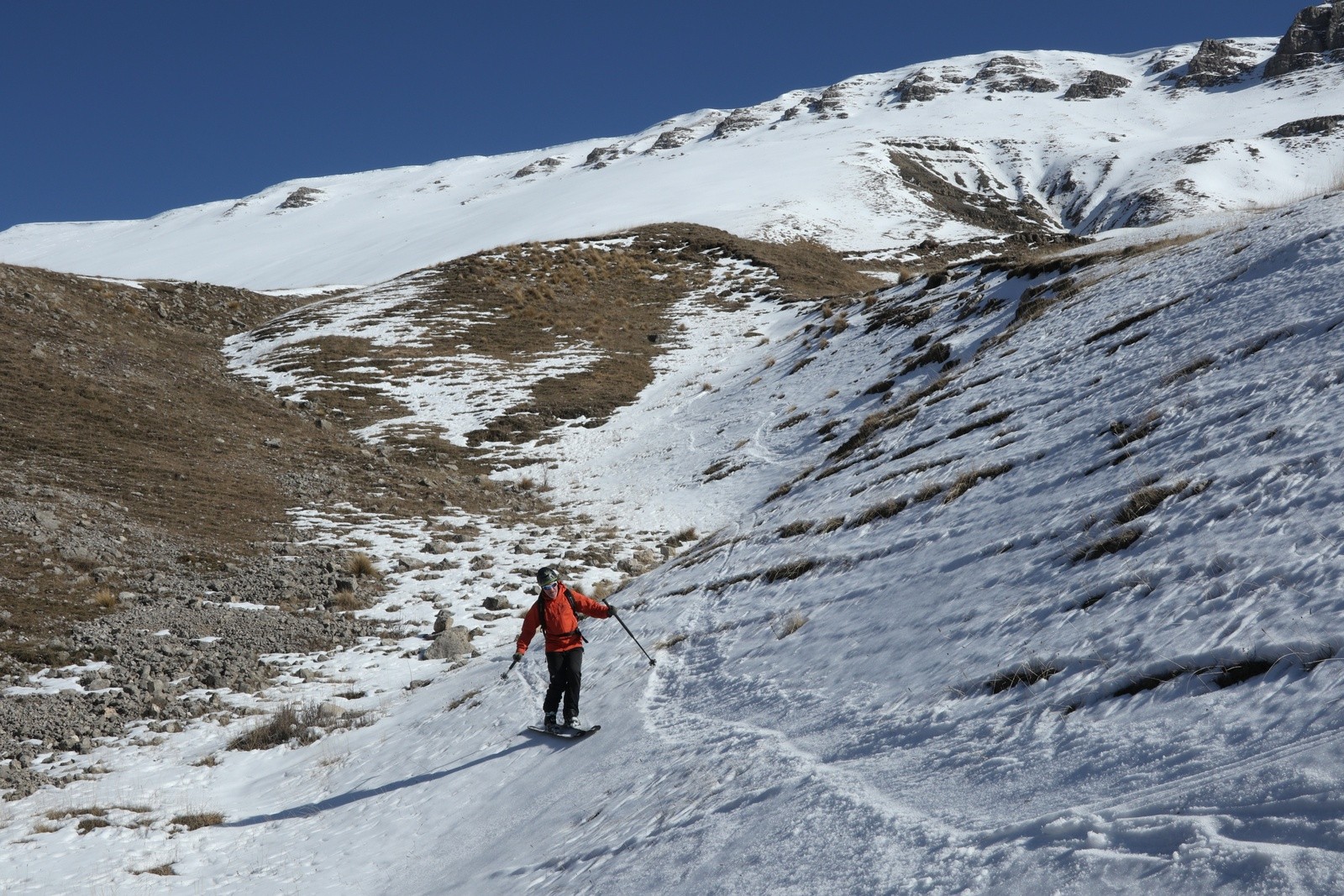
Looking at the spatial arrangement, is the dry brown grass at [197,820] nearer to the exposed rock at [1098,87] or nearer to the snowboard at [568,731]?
the snowboard at [568,731]

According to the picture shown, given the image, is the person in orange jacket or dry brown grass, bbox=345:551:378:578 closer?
the person in orange jacket

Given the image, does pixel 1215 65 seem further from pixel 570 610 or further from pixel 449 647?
pixel 570 610

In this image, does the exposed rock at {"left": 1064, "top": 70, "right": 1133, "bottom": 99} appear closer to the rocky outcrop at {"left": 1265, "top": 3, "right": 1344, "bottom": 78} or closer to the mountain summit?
the mountain summit

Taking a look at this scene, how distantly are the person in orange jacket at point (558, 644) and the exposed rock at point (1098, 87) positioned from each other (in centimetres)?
15441

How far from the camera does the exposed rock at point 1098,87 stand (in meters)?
134

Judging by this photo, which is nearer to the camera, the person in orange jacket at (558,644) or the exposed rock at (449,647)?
the person in orange jacket at (558,644)

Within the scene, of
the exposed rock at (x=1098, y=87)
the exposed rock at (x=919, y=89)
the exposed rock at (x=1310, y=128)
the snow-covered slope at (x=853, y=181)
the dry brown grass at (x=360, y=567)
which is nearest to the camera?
the dry brown grass at (x=360, y=567)

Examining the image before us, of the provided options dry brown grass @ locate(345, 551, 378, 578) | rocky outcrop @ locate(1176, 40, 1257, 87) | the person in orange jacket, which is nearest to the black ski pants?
the person in orange jacket

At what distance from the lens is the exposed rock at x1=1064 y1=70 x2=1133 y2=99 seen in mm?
134500

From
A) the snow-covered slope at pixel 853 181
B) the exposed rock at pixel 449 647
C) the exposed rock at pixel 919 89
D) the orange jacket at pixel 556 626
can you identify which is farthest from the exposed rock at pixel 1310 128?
the orange jacket at pixel 556 626

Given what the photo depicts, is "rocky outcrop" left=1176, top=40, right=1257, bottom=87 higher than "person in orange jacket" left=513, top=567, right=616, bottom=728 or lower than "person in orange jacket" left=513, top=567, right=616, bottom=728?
higher

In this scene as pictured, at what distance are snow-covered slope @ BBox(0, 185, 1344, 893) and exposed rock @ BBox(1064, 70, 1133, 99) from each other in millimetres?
143704

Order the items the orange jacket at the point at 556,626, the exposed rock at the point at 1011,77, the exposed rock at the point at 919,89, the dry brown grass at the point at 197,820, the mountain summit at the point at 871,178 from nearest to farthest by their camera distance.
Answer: the dry brown grass at the point at 197,820
the orange jacket at the point at 556,626
the mountain summit at the point at 871,178
the exposed rock at the point at 919,89
the exposed rock at the point at 1011,77

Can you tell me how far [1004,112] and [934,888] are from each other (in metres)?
144
